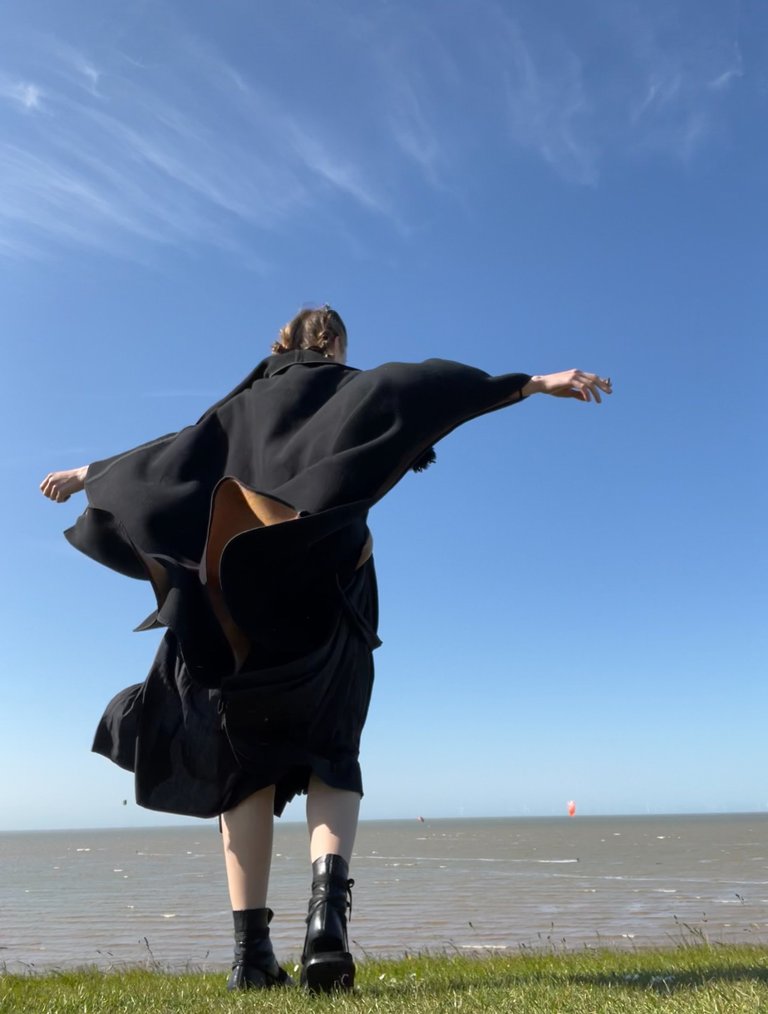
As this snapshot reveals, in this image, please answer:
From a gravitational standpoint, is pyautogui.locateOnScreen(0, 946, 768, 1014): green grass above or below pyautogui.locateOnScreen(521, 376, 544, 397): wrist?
below

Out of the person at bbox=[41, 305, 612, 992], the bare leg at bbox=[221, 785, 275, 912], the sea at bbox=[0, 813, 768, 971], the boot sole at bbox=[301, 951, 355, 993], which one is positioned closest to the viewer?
the boot sole at bbox=[301, 951, 355, 993]

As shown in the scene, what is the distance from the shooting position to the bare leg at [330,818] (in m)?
3.42

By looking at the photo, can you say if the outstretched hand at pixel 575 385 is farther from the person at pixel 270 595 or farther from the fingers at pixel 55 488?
the fingers at pixel 55 488

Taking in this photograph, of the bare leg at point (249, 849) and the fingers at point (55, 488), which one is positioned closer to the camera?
the bare leg at point (249, 849)

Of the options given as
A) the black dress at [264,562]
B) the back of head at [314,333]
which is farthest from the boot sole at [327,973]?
the back of head at [314,333]

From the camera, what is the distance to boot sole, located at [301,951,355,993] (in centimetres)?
313

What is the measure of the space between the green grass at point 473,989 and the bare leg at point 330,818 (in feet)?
1.51

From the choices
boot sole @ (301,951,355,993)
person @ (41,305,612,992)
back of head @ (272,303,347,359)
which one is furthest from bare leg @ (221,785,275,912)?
back of head @ (272,303,347,359)

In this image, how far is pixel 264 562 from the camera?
329 cm

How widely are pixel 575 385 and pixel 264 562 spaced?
1.29 meters

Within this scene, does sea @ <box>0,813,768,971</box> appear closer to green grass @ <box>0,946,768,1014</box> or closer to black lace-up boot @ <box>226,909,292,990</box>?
green grass @ <box>0,946,768,1014</box>

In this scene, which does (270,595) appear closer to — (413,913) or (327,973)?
(327,973)

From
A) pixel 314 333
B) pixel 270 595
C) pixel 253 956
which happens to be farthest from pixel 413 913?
pixel 270 595

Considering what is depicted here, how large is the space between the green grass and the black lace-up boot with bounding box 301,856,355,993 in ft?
0.23
